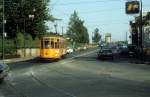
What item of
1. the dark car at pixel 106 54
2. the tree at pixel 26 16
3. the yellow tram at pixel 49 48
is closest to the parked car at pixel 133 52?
the dark car at pixel 106 54

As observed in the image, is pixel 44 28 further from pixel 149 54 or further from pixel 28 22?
pixel 149 54

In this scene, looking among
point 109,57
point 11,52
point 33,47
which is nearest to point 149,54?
point 109,57

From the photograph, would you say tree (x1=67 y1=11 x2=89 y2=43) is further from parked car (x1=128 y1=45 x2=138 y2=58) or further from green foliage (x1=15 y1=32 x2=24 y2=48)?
parked car (x1=128 y1=45 x2=138 y2=58)

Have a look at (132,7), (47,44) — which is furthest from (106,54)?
(47,44)

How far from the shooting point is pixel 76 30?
582ft

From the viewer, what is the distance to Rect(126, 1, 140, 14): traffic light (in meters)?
64.5

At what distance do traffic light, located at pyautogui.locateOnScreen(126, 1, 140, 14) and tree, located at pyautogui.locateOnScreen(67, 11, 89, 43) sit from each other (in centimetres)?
10426

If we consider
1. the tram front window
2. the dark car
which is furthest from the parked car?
the tram front window

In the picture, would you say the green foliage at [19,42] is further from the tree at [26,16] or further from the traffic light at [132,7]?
the traffic light at [132,7]

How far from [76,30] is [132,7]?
370 feet

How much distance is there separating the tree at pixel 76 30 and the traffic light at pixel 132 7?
104m

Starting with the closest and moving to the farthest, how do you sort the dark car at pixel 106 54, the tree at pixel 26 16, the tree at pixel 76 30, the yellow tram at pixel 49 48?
the yellow tram at pixel 49 48 → the dark car at pixel 106 54 → the tree at pixel 26 16 → the tree at pixel 76 30

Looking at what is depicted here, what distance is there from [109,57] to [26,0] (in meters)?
35.7

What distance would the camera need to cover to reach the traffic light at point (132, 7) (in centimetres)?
6450
